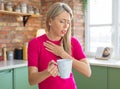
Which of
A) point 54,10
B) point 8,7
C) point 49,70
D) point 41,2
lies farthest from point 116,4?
point 49,70

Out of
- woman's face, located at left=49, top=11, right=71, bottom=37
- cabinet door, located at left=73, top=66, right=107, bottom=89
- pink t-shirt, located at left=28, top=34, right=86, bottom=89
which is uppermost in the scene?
woman's face, located at left=49, top=11, right=71, bottom=37

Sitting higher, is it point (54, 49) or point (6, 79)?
point (54, 49)

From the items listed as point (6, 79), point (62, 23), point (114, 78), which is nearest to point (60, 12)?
point (62, 23)

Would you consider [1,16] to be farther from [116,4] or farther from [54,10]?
[54,10]

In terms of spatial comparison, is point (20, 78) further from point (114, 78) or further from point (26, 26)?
point (114, 78)

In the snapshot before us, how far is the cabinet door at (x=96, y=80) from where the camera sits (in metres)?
2.99

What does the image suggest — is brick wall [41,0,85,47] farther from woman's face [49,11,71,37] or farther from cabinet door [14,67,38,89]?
woman's face [49,11,71,37]

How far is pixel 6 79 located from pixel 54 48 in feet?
5.40

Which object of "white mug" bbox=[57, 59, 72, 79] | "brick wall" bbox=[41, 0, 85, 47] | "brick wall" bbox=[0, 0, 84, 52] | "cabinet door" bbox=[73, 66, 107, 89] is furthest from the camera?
"brick wall" bbox=[41, 0, 85, 47]

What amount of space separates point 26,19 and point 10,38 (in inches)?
17.6

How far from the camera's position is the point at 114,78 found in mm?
2865

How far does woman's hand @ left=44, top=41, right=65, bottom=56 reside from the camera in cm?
126

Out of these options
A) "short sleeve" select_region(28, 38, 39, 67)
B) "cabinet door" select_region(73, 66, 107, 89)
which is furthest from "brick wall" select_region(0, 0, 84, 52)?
"short sleeve" select_region(28, 38, 39, 67)

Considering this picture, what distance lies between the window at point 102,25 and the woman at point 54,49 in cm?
229
